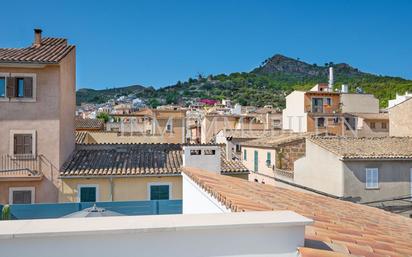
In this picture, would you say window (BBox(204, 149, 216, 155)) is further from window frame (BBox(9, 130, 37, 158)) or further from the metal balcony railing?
window frame (BBox(9, 130, 37, 158))

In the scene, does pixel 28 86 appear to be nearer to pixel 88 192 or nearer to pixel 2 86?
pixel 2 86

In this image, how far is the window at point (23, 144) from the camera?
51.9ft

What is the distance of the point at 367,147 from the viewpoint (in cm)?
2155

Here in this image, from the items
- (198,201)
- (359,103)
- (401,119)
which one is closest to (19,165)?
(198,201)

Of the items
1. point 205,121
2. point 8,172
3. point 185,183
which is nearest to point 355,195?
point 185,183

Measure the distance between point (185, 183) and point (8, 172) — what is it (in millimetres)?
11677

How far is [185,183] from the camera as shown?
24.5 feet

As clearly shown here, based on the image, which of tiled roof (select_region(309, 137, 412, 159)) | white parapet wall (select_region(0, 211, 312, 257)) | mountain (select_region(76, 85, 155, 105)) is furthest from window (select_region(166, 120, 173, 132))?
mountain (select_region(76, 85, 155, 105))

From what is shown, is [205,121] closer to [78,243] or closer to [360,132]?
[360,132]

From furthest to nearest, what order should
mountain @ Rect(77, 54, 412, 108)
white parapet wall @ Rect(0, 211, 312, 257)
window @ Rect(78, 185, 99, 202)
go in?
mountain @ Rect(77, 54, 412, 108), window @ Rect(78, 185, 99, 202), white parapet wall @ Rect(0, 211, 312, 257)

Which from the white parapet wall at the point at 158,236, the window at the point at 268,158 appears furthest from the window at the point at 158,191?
the window at the point at 268,158

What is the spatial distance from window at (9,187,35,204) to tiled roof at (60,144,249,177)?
1.87 meters

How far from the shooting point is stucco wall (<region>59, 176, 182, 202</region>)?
15375mm

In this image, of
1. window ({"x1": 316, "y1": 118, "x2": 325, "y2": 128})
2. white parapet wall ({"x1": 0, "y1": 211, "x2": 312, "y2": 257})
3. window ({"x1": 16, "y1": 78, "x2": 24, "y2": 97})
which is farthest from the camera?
window ({"x1": 316, "y1": 118, "x2": 325, "y2": 128})
